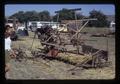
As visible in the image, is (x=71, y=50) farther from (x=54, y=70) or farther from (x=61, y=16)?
(x=61, y=16)

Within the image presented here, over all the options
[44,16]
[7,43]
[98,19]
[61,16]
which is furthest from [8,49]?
[98,19]

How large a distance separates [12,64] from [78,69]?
1.00 m

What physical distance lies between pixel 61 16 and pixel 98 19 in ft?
1.86

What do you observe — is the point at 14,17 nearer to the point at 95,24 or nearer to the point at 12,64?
the point at 12,64

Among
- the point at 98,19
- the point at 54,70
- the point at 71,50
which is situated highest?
the point at 98,19

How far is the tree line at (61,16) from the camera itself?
648cm

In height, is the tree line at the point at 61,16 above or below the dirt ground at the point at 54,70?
above

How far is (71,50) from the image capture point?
6609 millimetres

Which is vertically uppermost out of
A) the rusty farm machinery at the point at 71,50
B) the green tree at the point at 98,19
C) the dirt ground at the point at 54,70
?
the green tree at the point at 98,19

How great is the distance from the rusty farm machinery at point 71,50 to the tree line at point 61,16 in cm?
9

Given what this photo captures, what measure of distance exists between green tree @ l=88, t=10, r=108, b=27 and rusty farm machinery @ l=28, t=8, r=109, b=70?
9 centimetres

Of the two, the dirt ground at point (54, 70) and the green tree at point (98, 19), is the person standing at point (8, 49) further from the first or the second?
the green tree at point (98, 19)

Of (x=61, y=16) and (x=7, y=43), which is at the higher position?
(x=61, y=16)

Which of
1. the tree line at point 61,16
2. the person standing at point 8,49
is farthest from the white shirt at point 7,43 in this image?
the tree line at point 61,16
